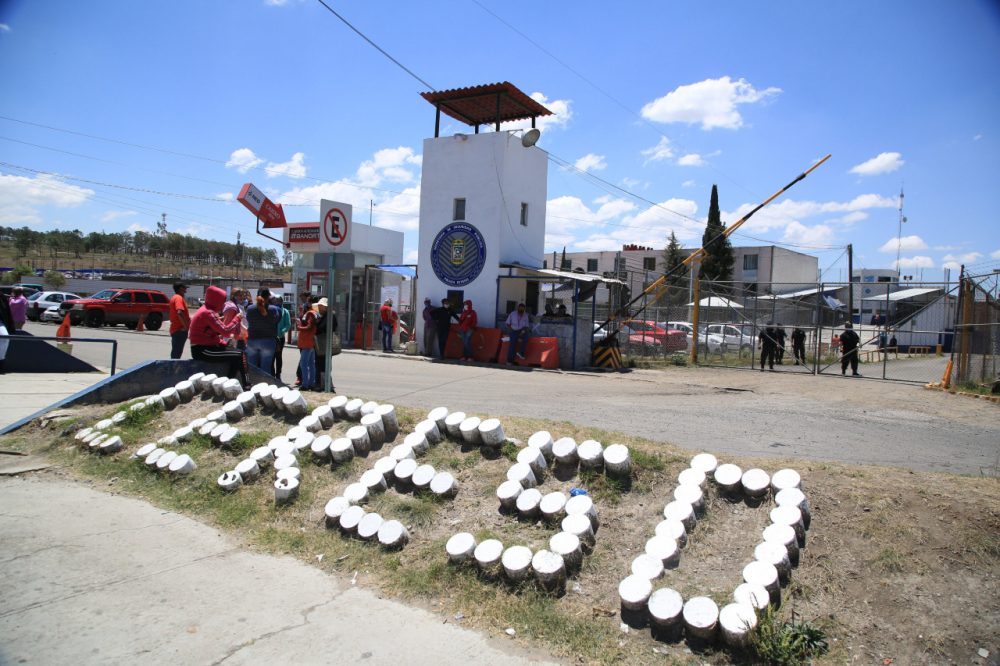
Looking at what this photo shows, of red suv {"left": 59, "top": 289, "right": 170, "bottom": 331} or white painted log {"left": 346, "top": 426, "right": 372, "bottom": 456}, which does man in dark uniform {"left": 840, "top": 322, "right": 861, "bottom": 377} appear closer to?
white painted log {"left": 346, "top": 426, "right": 372, "bottom": 456}

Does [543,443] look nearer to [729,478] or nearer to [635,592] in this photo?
[729,478]

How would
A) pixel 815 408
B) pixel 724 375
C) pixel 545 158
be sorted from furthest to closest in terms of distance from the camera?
pixel 545 158 < pixel 724 375 < pixel 815 408

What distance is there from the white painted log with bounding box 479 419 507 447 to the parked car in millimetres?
34968

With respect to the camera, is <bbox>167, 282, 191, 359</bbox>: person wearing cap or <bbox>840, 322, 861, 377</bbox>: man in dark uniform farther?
<bbox>840, 322, 861, 377</bbox>: man in dark uniform

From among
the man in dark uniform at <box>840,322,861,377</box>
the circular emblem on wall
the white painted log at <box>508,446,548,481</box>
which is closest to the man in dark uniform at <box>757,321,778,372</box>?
the man in dark uniform at <box>840,322,861,377</box>

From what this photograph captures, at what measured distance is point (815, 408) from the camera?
1152 centimetres

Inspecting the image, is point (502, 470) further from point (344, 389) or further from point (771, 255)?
point (771, 255)

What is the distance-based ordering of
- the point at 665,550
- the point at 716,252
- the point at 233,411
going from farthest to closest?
the point at 716,252 → the point at 233,411 → the point at 665,550

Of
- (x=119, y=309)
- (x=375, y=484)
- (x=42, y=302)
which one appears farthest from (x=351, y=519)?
(x=42, y=302)

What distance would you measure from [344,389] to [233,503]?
5964 millimetres

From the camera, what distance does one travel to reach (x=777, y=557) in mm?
4129

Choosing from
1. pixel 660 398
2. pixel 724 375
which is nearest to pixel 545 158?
pixel 724 375

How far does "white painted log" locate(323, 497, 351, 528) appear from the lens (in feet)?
17.7

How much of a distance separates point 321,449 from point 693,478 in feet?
12.2
